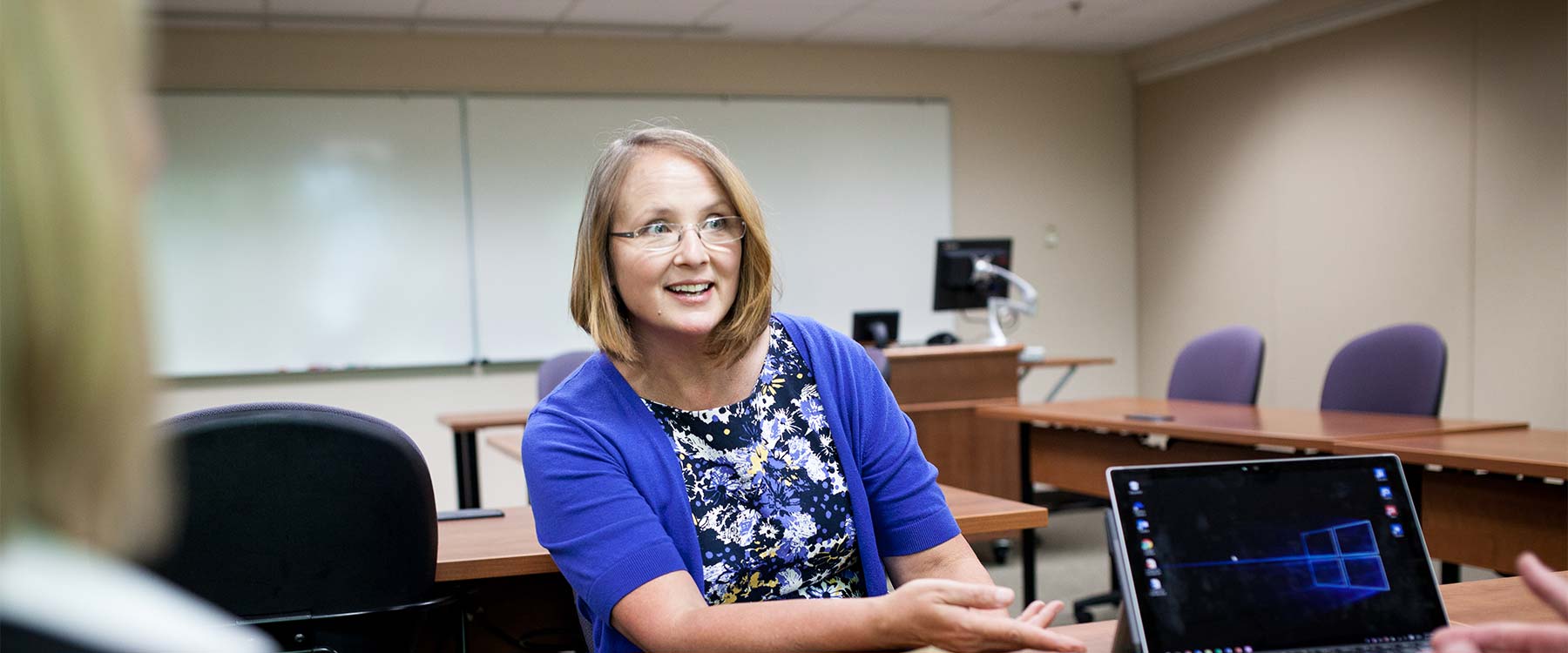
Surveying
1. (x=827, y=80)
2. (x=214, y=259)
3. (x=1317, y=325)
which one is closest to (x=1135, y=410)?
(x=1317, y=325)

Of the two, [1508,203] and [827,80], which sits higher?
[827,80]

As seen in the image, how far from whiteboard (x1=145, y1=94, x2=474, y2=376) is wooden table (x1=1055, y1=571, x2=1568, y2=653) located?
5546 millimetres

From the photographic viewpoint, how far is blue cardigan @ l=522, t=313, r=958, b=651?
1.25 m

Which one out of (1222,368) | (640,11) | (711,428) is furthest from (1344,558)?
(640,11)

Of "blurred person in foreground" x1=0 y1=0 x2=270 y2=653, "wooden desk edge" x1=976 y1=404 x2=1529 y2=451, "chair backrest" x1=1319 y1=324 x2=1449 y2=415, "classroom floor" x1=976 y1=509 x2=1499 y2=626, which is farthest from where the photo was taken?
"classroom floor" x1=976 y1=509 x2=1499 y2=626

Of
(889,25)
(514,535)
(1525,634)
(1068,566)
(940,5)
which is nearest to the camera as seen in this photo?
(1525,634)

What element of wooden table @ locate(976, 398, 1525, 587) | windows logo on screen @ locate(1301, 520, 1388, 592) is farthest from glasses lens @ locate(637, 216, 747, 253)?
wooden table @ locate(976, 398, 1525, 587)

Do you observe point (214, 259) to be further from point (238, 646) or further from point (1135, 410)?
point (238, 646)

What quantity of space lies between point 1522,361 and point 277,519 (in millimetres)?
5473

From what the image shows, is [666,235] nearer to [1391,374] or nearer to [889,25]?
[1391,374]

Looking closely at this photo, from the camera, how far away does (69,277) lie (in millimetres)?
432

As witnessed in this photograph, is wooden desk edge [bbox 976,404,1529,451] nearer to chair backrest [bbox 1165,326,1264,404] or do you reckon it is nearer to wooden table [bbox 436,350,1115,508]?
wooden table [bbox 436,350,1115,508]

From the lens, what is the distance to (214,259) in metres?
6.02

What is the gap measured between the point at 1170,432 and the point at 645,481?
253 centimetres
